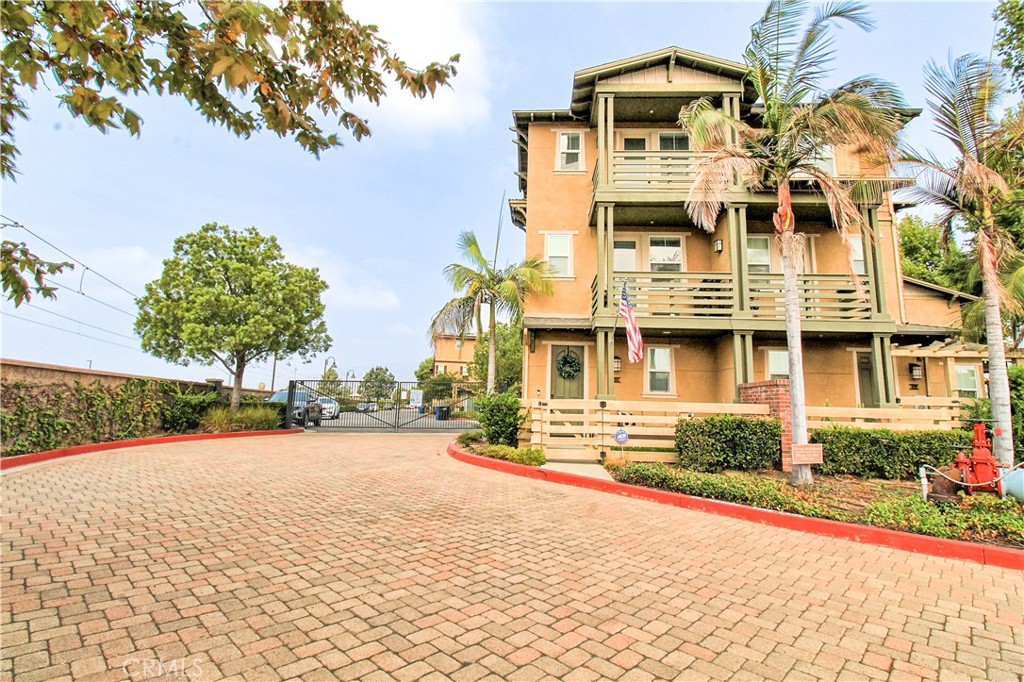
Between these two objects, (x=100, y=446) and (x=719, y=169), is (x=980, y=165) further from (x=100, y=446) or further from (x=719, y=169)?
(x=100, y=446)

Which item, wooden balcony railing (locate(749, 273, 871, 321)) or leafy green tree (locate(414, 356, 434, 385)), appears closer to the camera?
wooden balcony railing (locate(749, 273, 871, 321))

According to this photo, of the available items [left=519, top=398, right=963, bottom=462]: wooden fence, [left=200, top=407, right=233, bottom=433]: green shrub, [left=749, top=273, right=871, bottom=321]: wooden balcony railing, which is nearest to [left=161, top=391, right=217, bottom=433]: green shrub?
[left=200, top=407, right=233, bottom=433]: green shrub

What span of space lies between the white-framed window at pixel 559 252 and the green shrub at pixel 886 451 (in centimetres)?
810

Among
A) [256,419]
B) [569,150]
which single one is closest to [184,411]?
[256,419]

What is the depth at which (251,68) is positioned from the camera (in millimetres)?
2371

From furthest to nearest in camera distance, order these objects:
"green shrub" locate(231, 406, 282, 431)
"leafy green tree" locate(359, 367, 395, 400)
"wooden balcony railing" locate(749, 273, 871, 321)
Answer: "leafy green tree" locate(359, 367, 395, 400) < "green shrub" locate(231, 406, 282, 431) < "wooden balcony railing" locate(749, 273, 871, 321)

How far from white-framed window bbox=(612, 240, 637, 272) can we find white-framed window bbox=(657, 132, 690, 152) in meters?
3.18

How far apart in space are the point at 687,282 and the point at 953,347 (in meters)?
8.93

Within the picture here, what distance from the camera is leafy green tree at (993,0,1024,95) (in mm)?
11078

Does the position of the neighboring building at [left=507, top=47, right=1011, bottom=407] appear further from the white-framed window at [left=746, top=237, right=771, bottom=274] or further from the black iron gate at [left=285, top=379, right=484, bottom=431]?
the black iron gate at [left=285, top=379, right=484, bottom=431]

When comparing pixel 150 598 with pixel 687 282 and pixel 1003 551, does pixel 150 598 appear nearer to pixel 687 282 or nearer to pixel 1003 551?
pixel 1003 551

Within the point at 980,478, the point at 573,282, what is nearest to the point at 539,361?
the point at 573,282

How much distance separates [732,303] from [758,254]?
293 cm

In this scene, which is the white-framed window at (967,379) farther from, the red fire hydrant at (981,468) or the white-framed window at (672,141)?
the red fire hydrant at (981,468)
